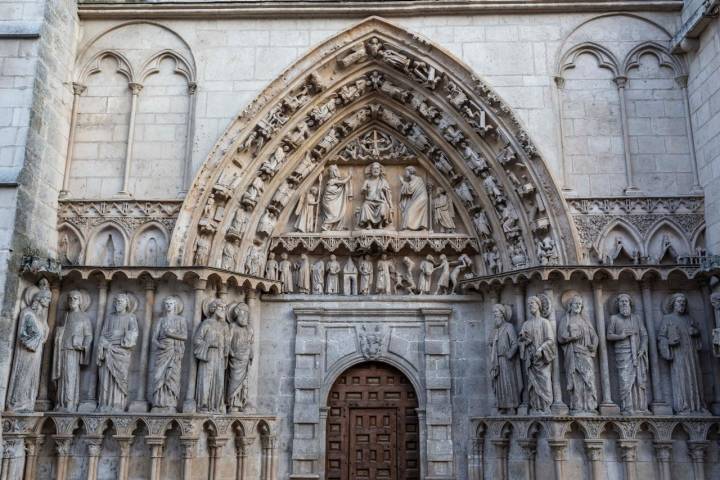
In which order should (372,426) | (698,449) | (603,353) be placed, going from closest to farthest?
(698,449), (603,353), (372,426)

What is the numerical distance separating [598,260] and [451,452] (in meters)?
3.12

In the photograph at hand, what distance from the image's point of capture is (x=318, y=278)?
934 cm

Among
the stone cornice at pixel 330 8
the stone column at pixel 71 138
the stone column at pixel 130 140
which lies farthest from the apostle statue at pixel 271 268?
the stone cornice at pixel 330 8

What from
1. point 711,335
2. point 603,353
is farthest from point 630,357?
point 711,335

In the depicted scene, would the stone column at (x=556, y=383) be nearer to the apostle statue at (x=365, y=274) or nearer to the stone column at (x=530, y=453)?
the stone column at (x=530, y=453)

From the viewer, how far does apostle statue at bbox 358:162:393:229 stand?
30.7 feet

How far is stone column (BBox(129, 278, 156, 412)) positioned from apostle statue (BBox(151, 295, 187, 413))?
0.12 m

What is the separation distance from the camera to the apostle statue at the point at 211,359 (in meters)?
8.03

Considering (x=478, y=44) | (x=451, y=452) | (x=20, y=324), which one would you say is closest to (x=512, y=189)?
(x=478, y=44)

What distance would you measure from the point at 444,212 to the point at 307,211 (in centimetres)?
198

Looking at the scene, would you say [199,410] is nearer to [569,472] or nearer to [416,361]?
[416,361]

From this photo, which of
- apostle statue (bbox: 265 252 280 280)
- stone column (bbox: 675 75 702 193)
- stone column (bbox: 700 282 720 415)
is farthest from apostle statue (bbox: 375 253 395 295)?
stone column (bbox: 675 75 702 193)

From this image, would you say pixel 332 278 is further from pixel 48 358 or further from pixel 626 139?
pixel 626 139

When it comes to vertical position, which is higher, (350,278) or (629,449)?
(350,278)
